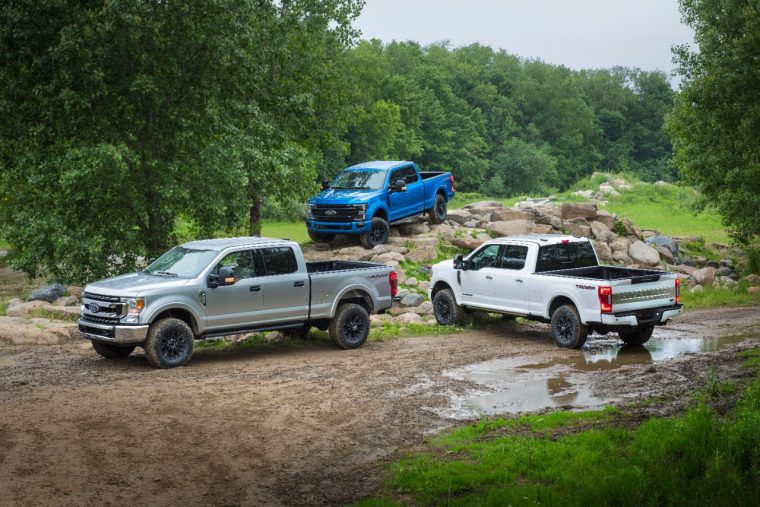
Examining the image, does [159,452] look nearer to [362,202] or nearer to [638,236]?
[362,202]

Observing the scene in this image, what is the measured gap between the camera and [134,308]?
48.2ft

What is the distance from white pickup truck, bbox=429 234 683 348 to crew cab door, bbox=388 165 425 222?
24.5 ft

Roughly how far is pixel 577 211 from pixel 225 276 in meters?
19.3

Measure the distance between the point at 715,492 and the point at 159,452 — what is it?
19.3 ft

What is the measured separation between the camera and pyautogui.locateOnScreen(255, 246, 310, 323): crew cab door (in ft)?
53.2

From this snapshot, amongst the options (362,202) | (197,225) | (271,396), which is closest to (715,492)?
(271,396)

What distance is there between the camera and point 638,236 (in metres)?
32.2

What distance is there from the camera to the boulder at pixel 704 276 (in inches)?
1077

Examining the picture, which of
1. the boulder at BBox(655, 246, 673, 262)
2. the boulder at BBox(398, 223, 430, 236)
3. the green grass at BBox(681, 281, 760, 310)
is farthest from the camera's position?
the boulder at BBox(655, 246, 673, 262)

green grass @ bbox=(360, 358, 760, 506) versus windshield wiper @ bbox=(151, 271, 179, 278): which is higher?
windshield wiper @ bbox=(151, 271, 179, 278)

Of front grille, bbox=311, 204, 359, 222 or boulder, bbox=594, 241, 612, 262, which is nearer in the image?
front grille, bbox=311, 204, 359, 222

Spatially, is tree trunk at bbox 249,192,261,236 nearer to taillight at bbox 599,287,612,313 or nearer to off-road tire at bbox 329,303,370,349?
off-road tire at bbox 329,303,370,349

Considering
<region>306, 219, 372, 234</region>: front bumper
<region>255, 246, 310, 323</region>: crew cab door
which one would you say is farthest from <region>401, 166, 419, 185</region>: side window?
<region>255, 246, 310, 323</region>: crew cab door

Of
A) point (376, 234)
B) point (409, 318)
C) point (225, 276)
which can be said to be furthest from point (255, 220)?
point (225, 276)
